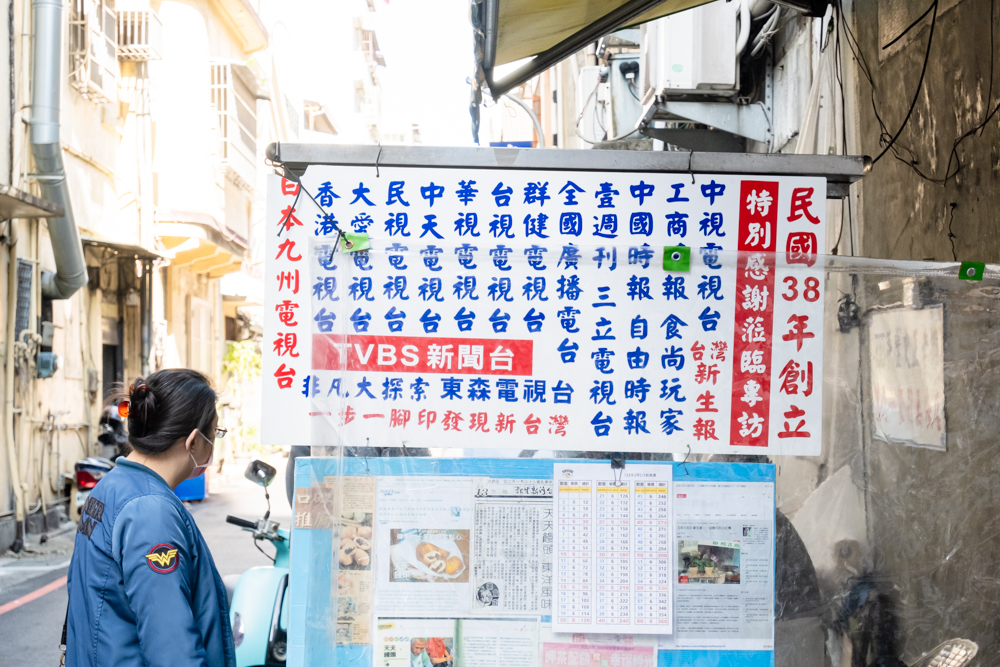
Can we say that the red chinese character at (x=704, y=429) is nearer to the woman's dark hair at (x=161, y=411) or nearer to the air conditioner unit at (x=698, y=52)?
the woman's dark hair at (x=161, y=411)

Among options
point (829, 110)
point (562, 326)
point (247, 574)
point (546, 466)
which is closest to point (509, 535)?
point (546, 466)

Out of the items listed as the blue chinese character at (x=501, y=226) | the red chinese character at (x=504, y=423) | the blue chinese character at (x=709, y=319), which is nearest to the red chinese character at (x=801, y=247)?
the blue chinese character at (x=709, y=319)

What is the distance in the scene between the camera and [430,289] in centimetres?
221

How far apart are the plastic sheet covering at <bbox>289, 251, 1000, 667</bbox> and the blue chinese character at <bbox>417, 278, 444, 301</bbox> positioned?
1.21ft

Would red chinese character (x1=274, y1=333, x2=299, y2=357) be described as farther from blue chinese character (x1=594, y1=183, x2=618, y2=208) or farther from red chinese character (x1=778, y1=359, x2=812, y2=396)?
red chinese character (x1=778, y1=359, x2=812, y2=396)

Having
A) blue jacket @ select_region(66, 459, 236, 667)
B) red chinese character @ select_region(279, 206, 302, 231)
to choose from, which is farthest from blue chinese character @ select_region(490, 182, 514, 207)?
blue jacket @ select_region(66, 459, 236, 667)

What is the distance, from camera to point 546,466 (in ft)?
7.30

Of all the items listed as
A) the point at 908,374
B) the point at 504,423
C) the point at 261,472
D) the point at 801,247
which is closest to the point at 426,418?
the point at 504,423

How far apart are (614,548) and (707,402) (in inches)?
18.8

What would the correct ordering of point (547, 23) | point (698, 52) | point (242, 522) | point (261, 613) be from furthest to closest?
1. point (698, 52)
2. point (242, 522)
3. point (547, 23)
4. point (261, 613)

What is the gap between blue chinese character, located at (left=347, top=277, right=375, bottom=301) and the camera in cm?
222

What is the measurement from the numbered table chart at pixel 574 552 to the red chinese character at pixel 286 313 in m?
0.87

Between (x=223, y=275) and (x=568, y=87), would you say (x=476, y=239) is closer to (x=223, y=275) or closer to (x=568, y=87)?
(x=568, y=87)

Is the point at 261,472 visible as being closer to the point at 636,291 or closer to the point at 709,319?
the point at 636,291
